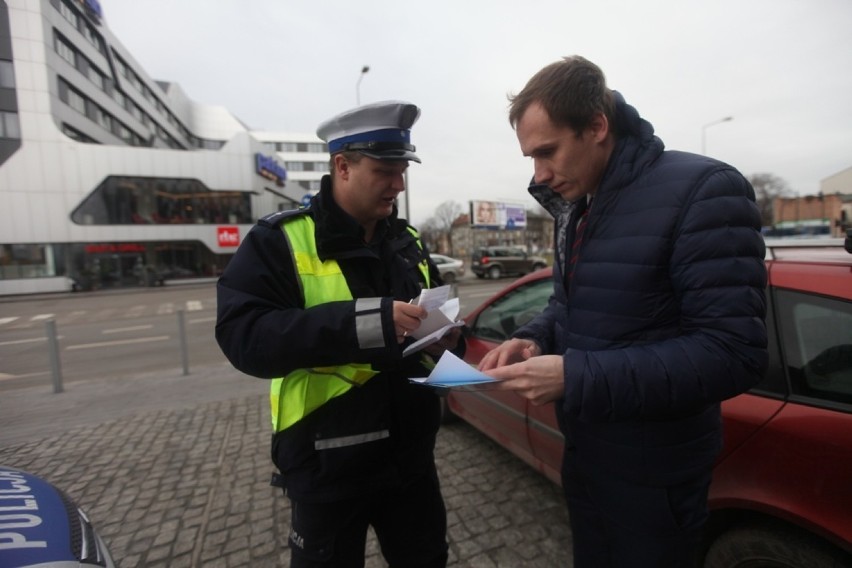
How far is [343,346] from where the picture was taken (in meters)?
1.28

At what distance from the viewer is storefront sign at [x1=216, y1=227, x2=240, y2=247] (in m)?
28.4

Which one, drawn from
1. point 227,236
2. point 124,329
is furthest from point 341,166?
point 227,236

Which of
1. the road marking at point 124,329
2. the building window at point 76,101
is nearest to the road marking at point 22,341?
the road marking at point 124,329

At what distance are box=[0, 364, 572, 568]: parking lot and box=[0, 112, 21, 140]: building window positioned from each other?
1027 inches

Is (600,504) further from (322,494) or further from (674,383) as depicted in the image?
(322,494)

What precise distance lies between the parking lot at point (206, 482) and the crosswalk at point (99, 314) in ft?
31.3

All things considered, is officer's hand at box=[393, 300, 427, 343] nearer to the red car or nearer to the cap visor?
the red car

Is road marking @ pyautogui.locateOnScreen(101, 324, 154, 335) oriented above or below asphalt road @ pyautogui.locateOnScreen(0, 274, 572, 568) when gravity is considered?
above

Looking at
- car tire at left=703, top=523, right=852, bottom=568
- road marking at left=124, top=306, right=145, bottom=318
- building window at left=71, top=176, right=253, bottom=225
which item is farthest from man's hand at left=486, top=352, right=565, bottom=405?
building window at left=71, top=176, right=253, bottom=225

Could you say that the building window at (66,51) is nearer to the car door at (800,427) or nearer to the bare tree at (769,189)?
the car door at (800,427)

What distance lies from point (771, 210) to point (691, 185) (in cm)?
6937

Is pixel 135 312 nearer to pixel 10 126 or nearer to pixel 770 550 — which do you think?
pixel 770 550

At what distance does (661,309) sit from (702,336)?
0.13 m

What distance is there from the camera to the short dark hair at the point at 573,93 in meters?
1.20
